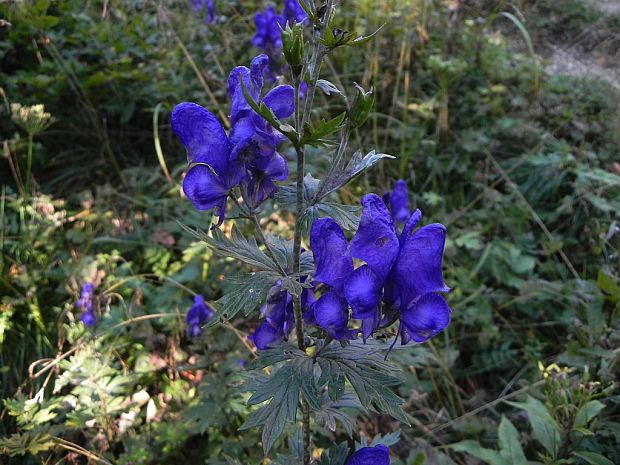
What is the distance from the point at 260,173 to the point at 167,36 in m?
3.25

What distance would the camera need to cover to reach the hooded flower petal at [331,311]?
0.91m

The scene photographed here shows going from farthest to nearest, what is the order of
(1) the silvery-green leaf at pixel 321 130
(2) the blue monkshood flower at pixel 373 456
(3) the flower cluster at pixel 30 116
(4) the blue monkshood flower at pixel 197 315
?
1. (3) the flower cluster at pixel 30 116
2. (4) the blue monkshood flower at pixel 197 315
3. (2) the blue monkshood flower at pixel 373 456
4. (1) the silvery-green leaf at pixel 321 130

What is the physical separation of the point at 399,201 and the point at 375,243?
1.65 m

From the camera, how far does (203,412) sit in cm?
173

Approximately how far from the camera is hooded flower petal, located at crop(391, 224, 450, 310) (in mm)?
867

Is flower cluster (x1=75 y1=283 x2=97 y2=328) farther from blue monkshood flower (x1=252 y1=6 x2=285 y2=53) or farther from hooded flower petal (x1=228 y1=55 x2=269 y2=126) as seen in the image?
blue monkshood flower (x1=252 y1=6 x2=285 y2=53)

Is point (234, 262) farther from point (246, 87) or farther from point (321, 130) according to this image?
point (321, 130)

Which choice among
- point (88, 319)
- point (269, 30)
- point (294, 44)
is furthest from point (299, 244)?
point (269, 30)

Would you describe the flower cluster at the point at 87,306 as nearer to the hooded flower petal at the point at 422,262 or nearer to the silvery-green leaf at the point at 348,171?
the silvery-green leaf at the point at 348,171

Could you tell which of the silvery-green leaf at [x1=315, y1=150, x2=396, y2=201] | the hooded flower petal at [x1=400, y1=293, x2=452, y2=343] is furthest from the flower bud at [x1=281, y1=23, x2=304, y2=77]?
the hooded flower petal at [x1=400, y1=293, x2=452, y2=343]

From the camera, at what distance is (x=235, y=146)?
0.91 m

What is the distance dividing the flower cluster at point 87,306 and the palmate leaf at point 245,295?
4.73 feet

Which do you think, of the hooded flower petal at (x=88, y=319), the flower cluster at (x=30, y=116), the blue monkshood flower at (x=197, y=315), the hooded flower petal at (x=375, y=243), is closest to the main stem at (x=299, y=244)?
the hooded flower petal at (x=375, y=243)

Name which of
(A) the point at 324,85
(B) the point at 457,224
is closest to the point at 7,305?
(A) the point at 324,85
